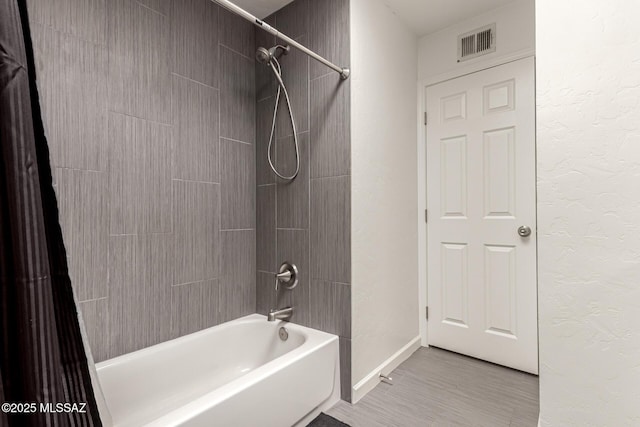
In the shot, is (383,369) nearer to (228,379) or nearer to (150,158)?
(228,379)

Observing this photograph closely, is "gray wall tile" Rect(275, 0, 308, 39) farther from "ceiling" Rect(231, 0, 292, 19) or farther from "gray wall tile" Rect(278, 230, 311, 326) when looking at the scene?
"gray wall tile" Rect(278, 230, 311, 326)

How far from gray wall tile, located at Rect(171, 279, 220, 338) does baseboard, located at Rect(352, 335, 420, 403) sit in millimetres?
957

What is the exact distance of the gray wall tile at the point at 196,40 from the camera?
5.67 feet

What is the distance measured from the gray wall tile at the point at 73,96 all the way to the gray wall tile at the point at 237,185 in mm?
680

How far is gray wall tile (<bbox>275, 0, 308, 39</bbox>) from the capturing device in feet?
6.35

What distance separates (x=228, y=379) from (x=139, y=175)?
1266mm

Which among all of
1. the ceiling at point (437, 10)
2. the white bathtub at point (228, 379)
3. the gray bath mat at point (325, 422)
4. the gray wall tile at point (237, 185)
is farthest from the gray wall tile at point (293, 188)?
the ceiling at point (437, 10)

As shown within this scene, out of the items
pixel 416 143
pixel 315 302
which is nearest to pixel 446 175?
pixel 416 143

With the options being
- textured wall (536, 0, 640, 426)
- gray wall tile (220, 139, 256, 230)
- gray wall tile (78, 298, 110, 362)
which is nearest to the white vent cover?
textured wall (536, 0, 640, 426)

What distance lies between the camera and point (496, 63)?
2.11 metres

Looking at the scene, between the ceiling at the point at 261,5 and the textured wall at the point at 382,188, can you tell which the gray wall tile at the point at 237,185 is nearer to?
the textured wall at the point at 382,188

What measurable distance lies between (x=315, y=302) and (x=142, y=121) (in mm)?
1392

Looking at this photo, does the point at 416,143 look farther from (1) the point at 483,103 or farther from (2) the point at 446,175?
(1) the point at 483,103

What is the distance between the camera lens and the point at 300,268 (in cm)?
192
